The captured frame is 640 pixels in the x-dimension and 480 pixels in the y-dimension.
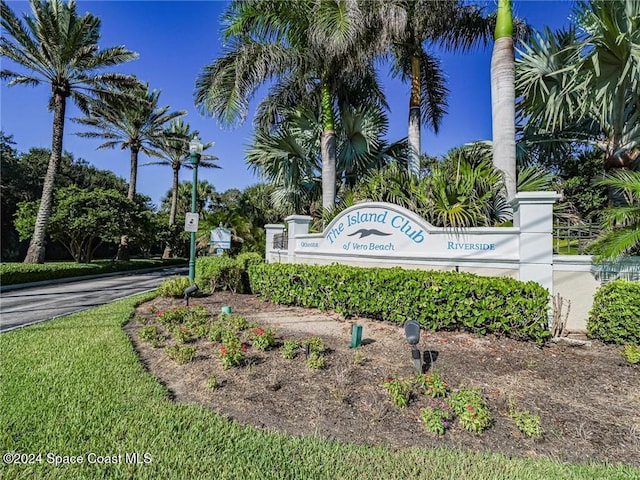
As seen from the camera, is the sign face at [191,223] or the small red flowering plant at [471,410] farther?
the sign face at [191,223]

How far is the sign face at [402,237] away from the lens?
5.47 metres

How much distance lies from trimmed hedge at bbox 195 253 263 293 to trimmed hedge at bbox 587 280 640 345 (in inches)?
289

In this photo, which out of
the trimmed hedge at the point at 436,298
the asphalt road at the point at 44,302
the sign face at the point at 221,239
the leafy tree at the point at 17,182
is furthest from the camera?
the leafy tree at the point at 17,182

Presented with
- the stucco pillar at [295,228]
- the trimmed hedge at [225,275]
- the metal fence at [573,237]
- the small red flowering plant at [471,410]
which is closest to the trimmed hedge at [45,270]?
the trimmed hedge at [225,275]

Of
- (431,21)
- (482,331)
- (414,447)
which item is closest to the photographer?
(414,447)

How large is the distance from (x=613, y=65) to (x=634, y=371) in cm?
579

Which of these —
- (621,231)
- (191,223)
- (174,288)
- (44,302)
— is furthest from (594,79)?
(44,302)

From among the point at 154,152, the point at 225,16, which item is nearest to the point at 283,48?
the point at 225,16

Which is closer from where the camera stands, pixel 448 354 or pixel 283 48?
pixel 448 354

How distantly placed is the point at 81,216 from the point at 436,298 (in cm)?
1793

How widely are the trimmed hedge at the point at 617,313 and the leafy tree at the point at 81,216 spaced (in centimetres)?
1922

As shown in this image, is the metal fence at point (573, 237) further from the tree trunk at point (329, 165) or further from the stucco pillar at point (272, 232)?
A: the stucco pillar at point (272, 232)

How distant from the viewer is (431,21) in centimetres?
905

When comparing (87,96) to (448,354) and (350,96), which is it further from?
(448,354)
